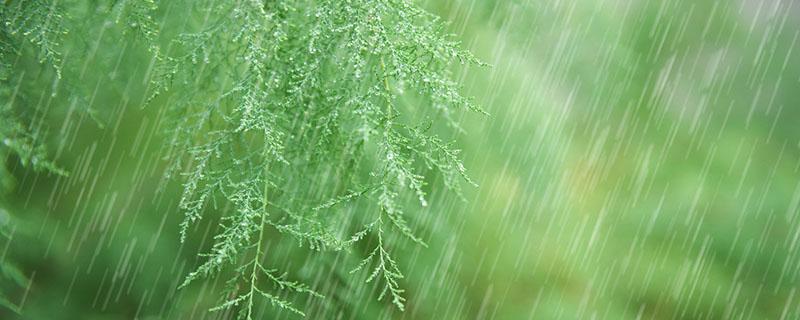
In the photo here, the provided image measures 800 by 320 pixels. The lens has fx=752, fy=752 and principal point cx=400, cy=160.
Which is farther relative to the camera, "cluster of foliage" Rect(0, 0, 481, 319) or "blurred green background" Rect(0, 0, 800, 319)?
"blurred green background" Rect(0, 0, 800, 319)

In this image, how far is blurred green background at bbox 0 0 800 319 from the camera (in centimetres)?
373

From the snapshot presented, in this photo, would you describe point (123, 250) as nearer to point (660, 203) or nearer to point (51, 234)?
point (51, 234)

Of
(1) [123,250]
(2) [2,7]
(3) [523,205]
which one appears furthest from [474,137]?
(2) [2,7]

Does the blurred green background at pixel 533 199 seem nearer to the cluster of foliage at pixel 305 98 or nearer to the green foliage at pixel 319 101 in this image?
the cluster of foliage at pixel 305 98

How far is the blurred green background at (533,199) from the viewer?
12.2 ft

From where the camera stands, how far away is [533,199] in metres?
4.19

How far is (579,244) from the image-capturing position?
4.69 m

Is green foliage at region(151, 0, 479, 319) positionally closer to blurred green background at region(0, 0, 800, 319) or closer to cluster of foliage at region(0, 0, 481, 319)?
cluster of foliage at region(0, 0, 481, 319)

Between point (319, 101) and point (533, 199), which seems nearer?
point (319, 101)

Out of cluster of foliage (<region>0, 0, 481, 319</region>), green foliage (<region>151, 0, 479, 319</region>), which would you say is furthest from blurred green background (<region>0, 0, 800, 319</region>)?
green foliage (<region>151, 0, 479, 319</region>)

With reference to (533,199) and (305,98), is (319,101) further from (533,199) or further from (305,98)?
(533,199)

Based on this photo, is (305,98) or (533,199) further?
(533,199)

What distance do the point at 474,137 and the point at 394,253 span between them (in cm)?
71

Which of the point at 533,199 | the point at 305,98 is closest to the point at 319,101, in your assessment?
the point at 305,98
